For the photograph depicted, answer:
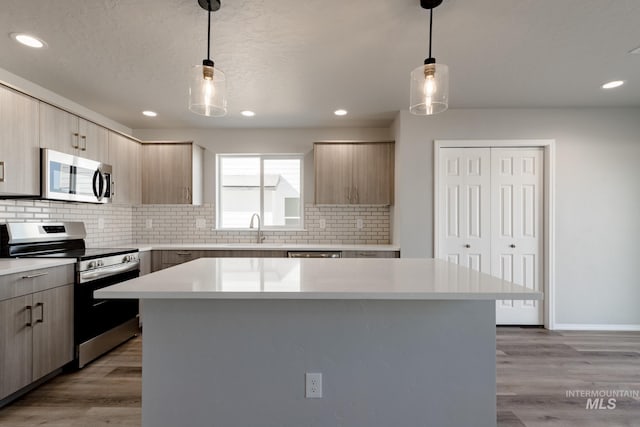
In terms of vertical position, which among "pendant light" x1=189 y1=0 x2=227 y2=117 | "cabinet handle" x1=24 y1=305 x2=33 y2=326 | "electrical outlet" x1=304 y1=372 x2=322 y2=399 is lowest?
"electrical outlet" x1=304 y1=372 x2=322 y2=399

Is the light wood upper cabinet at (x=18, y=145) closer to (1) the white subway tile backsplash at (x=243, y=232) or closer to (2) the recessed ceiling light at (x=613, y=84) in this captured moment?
(1) the white subway tile backsplash at (x=243, y=232)

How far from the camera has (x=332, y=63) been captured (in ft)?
8.05

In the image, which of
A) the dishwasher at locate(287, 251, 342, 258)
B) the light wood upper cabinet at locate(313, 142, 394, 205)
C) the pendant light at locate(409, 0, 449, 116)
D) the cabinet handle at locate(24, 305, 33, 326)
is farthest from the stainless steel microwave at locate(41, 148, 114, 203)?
the pendant light at locate(409, 0, 449, 116)

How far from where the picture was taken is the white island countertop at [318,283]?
4.26 ft

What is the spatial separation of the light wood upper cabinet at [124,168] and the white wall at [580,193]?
3.15 m

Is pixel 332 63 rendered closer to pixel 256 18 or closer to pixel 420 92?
pixel 256 18

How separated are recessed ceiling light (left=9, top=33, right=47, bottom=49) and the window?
2310mm

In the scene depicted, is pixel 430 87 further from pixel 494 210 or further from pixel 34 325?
pixel 34 325

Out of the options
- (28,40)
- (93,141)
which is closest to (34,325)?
(93,141)

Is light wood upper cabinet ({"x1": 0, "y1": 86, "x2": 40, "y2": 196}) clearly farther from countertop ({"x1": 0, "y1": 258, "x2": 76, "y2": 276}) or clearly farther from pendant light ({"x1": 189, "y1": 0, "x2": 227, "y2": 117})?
pendant light ({"x1": 189, "y1": 0, "x2": 227, "y2": 117})

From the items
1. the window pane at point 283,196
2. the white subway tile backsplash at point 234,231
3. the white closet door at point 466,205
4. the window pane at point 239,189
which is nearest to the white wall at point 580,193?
the white closet door at point 466,205

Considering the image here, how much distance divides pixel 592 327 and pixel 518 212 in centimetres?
147

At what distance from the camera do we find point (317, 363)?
1612mm

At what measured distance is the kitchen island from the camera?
1.60m
